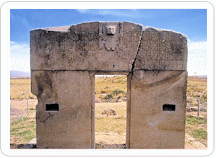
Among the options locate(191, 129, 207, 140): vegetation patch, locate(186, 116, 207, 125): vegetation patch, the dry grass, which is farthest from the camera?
the dry grass

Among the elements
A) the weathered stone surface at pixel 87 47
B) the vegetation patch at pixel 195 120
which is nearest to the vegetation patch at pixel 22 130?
the weathered stone surface at pixel 87 47

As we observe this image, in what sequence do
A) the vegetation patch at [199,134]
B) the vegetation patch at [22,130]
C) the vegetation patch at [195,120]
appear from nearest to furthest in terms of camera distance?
the vegetation patch at [22,130]
the vegetation patch at [199,134]
the vegetation patch at [195,120]

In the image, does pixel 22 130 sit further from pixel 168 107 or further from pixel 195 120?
pixel 195 120

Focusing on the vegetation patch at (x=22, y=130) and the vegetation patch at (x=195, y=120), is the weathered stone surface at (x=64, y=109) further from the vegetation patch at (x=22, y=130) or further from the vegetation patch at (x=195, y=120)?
the vegetation patch at (x=195, y=120)

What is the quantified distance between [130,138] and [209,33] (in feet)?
8.86

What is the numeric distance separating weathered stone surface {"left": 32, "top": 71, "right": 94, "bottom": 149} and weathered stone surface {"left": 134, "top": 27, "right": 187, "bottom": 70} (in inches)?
50.1

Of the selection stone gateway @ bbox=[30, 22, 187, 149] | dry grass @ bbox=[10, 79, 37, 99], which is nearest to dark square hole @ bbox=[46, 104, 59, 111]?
stone gateway @ bbox=[30, 22, 187, 149]

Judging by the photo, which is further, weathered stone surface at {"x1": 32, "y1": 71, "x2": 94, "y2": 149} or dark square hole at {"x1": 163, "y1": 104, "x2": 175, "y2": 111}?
dark square hole at {"x1": 163, "y1": 104, "x2": 175, "y2": 111}

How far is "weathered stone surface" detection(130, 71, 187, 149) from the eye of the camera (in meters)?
3.27

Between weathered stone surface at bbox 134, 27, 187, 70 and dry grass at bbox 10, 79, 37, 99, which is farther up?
weathered stone surface at bbox 134, 27, 187, 70

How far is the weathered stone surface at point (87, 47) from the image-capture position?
3.17 m

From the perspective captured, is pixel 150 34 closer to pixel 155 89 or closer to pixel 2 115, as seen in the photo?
pixel 155 89

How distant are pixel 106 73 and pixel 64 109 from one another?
1.21 meters

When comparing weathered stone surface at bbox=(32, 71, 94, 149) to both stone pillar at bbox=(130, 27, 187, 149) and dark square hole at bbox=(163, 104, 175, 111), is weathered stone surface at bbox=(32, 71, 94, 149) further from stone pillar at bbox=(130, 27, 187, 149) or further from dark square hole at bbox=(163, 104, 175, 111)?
dark square hole at bbox=(163, 104, 175, 111)
